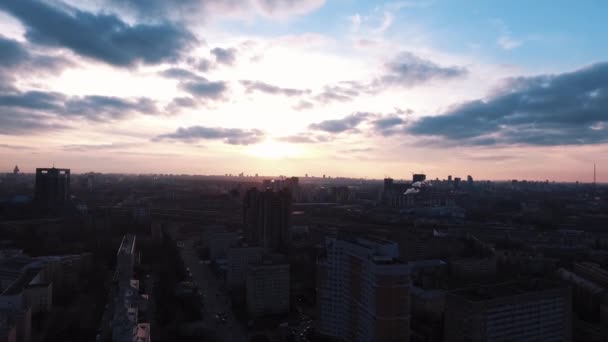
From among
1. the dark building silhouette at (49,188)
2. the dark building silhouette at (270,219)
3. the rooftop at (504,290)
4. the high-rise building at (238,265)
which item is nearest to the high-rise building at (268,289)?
the high-rise building at (238,265)

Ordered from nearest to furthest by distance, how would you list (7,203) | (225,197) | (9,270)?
(9,270) < (7,203) < (225,197)

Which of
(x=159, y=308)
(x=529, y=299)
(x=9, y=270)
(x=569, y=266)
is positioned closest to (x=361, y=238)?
(x=529, y=299)

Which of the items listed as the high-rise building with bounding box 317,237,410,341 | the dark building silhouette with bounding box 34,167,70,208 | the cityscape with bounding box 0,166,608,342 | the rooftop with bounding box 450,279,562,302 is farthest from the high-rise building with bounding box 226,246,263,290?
→ the dark building silhouette with bounding box 34,167,70,208

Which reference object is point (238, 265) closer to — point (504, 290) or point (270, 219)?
point (270, 219)

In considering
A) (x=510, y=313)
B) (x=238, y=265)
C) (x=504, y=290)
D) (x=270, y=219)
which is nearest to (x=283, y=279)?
(x=238, y=265)

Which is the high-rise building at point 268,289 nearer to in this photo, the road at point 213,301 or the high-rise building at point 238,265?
the road at point 213,301

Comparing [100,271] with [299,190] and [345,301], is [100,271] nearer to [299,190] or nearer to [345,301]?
[345,301]
